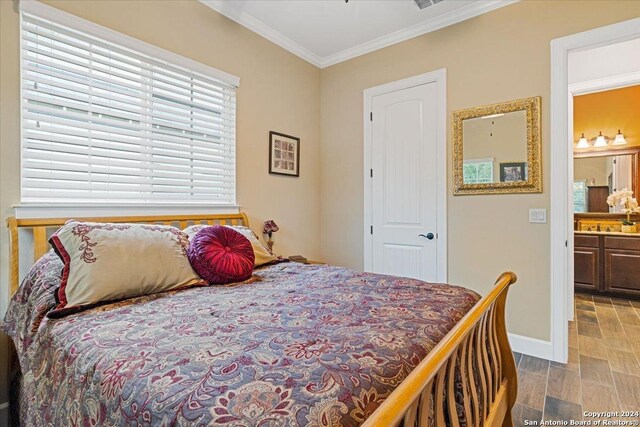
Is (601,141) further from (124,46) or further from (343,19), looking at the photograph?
(124,46)

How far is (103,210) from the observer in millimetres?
2100

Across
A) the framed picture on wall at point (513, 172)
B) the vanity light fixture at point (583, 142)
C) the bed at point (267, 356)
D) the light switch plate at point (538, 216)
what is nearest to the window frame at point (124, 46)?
the bed at point (267, 356)

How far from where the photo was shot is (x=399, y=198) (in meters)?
Result: 3.29

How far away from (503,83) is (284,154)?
6.83 feet

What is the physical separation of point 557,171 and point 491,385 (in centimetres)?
187

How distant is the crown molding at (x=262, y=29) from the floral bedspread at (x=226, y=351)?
7.69ft

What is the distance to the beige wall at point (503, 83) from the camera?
2523 mm

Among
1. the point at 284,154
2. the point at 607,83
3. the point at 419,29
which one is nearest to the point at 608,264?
the point at 607,83

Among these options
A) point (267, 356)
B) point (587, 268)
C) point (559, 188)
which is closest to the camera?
point (267, 356)

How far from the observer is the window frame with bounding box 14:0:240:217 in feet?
6.01

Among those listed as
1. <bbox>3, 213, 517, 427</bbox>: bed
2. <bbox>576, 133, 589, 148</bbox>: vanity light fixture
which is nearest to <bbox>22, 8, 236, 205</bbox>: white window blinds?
<bbox>3, 213, 517, 427</bbox>: bed

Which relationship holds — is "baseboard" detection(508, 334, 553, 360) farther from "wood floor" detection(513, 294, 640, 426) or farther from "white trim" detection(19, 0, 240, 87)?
"white trim" detection(19, 0, 240, 87)

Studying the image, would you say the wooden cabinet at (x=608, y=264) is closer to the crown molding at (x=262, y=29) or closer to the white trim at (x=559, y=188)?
the white trim at (x=559, y=188)

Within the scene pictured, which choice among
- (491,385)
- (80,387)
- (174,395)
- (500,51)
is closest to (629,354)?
(491,385)
